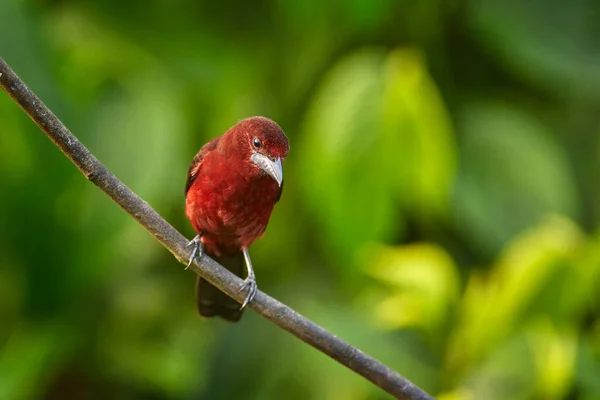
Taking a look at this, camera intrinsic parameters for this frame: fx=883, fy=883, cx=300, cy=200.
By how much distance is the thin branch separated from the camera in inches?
42.6

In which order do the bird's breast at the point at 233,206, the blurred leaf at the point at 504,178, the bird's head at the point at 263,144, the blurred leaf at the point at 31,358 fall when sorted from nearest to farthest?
the bird's head at the point at 263,144 < the bird's breast at the point at 233,206 < the blurred leaf at the point at 31,358 < the blurred leaf at the point at 504,178

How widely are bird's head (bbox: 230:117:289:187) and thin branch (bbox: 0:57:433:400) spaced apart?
0.17 metres

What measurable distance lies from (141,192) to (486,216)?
44.3 inches

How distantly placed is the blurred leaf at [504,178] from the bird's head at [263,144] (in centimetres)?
162

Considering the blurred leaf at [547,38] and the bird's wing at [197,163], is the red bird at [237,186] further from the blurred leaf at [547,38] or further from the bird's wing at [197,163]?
the blurred leaf at [547,38]

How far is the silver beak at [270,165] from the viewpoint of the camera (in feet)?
4.33

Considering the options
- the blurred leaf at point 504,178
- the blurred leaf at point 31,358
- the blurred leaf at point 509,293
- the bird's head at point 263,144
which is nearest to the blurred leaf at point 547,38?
the blurred leaf at point 504,178

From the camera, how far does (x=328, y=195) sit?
247 centimetres

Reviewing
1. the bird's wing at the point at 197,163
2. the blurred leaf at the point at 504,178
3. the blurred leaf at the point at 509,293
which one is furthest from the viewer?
the blurred leaf at the point at 504,178

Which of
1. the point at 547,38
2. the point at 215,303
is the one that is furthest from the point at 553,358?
the point at 547,38

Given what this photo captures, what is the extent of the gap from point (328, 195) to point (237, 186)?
3.14 ft

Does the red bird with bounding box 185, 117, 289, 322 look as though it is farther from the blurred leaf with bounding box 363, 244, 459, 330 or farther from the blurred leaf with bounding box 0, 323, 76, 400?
the blurred leaf with bounding box 0, 323, 76, 400

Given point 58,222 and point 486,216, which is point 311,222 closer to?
point 486,216

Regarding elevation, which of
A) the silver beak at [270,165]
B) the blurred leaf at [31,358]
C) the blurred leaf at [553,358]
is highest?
the silver beak at [270,165]
